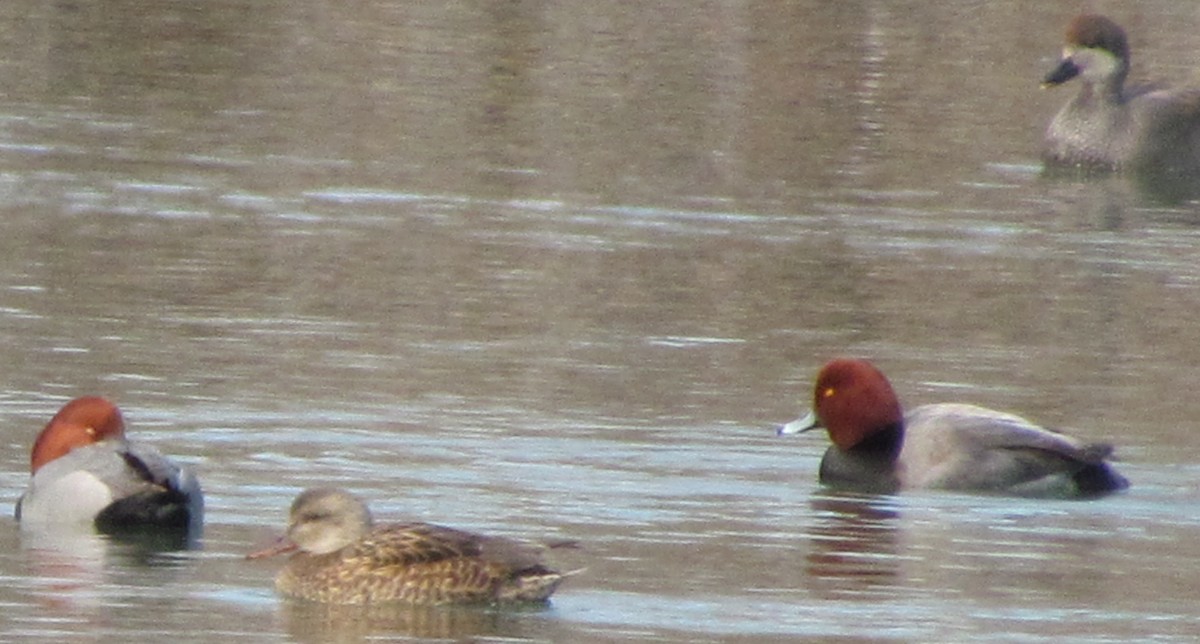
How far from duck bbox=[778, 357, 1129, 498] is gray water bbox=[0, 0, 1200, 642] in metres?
0.15

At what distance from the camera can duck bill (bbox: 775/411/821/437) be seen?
39.9 feet

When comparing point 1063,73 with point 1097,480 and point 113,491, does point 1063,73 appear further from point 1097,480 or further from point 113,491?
point 113,491

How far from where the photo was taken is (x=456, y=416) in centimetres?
1237

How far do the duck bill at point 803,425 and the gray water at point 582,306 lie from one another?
0.51 feet

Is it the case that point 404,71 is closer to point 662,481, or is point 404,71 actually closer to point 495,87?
point 495,87

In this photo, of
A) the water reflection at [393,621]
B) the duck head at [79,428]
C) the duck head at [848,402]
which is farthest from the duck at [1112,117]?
the water reflection at [393,621]

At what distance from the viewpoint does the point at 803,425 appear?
1217 centimetres

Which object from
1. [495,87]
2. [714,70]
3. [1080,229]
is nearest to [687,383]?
[1080,229]

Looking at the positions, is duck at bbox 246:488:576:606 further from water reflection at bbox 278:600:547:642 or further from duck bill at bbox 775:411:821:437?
duck bill at bbox 775:411:821:437

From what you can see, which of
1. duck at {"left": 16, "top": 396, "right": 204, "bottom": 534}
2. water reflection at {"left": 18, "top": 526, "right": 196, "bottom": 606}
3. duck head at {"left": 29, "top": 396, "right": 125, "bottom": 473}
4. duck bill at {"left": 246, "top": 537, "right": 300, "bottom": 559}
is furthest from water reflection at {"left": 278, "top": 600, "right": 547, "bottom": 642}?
duck head at {"left": 29, "top": 396, "right": 125, "bottom": 473}

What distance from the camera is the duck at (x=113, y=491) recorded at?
10.3 metres

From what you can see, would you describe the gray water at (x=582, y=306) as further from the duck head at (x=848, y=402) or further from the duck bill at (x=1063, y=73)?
the duck bill at (x=1063, y=73)

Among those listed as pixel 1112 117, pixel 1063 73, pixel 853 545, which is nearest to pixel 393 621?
pixel 853 545

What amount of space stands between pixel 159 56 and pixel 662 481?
13764mm
